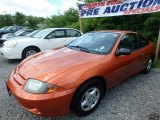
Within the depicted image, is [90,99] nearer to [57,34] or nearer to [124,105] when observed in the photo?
[124,105]

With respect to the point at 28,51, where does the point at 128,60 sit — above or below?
above

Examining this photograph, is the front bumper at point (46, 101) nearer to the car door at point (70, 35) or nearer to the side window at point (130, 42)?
the side window at point (130, 42)

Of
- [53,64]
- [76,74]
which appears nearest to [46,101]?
[76,74]

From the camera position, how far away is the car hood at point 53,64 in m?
3.04

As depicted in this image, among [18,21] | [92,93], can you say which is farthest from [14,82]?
[18,21]

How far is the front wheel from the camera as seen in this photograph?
3.07m

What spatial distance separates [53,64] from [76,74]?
55 centimetres

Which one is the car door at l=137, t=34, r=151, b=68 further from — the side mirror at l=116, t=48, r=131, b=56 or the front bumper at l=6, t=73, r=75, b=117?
the front bumper at l=6, t=73, r=75, b=117

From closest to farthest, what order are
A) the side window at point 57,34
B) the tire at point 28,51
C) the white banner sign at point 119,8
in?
the white banner sign at point 119,8, the tire at point 28,51, the side window at point 57,34

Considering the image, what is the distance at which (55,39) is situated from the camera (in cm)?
777

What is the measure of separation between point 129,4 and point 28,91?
228 inches

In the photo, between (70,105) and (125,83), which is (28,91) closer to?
(70,105)

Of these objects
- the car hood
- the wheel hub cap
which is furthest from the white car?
the wheel hub cap

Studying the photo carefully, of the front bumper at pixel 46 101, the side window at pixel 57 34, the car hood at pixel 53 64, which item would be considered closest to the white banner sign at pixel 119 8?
the side window at pixel 57 34
